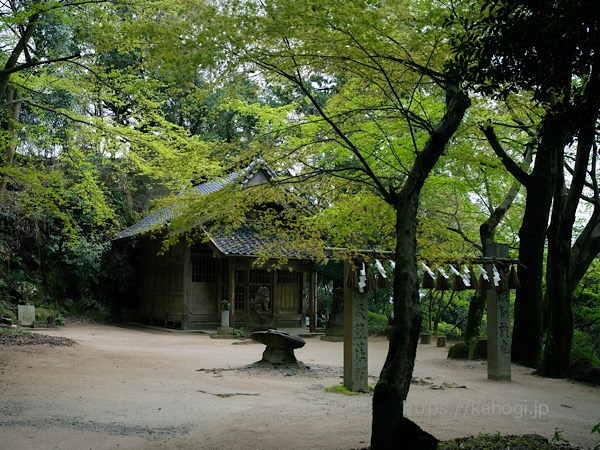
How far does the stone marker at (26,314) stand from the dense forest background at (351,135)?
1.82ft

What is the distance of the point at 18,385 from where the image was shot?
286 inches

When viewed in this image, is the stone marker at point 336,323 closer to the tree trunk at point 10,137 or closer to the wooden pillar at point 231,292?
the wooden pillar at point 231,292

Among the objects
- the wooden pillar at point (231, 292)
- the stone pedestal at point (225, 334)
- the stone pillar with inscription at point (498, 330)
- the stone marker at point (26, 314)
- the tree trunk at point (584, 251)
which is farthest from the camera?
the wooden pillar at point (231, 292)

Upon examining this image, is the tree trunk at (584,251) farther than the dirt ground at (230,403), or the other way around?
the tree trunk at (584,251)

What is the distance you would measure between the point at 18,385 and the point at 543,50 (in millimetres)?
7803

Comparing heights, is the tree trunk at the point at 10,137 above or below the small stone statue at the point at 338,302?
above

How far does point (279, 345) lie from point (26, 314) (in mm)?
10440

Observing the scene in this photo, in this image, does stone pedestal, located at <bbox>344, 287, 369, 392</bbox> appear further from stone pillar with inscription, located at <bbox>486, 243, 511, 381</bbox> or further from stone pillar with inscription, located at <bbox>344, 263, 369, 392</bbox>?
stone pillar with inscription, located at <bbox>486, 243, 511, 381</bbox>

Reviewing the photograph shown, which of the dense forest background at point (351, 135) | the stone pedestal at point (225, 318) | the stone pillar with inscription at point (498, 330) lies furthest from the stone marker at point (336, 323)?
the stone pillar with inscription at point (498, 330)

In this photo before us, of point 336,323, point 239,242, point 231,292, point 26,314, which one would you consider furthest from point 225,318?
point 26,314

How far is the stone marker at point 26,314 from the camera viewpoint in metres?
16.0

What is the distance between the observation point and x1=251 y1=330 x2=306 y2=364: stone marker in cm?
1002

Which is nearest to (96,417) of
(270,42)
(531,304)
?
(270,42)

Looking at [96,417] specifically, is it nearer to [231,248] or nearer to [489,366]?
[489,366]
